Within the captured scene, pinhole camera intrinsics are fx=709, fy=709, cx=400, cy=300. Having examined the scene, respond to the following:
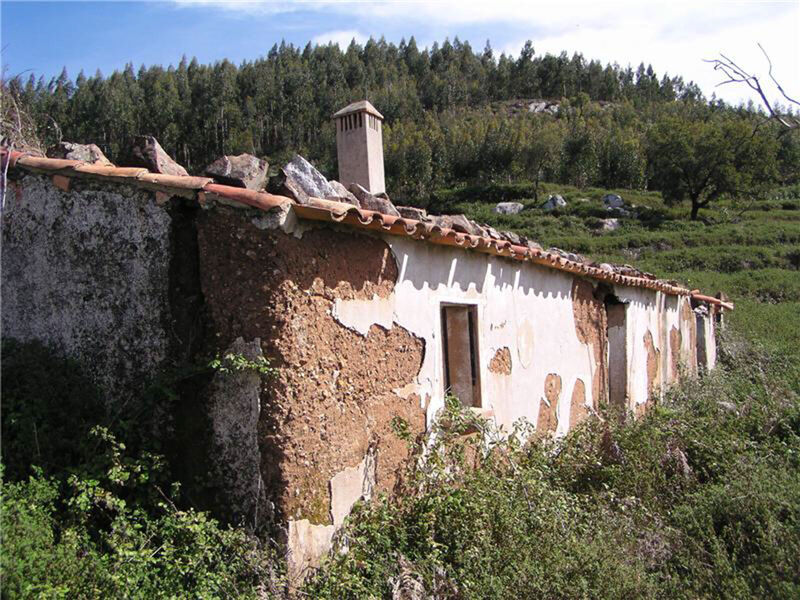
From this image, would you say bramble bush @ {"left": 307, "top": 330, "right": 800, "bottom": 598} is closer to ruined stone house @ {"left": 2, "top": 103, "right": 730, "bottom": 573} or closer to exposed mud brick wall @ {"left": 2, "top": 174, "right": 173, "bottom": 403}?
ruined stone house @ {"left": 2, "top": 103, "right": 730, "bottom": 573}

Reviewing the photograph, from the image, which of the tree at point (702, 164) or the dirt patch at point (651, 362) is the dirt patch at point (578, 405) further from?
the tree at point (702, 164)

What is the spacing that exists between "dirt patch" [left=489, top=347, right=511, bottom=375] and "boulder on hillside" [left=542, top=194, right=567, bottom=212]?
38187mm

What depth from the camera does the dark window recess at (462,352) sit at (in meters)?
6.08

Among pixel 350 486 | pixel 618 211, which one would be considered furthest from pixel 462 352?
pixel 618 211

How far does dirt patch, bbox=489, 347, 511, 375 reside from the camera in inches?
250

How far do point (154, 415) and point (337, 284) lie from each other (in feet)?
4.42

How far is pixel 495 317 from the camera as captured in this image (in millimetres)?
6457

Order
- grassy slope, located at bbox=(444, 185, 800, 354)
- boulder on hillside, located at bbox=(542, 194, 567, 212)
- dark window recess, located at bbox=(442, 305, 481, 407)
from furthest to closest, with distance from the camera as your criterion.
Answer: boulder on hillside, located at bbox=(542, 194, 567, 212)
grassy slope, located at bbox=(444, 185, 800, 354)
dark window recess, located at bbox=(442, 305, 481, 407)

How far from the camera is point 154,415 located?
422cm

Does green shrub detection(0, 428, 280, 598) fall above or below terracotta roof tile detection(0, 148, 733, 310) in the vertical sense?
below

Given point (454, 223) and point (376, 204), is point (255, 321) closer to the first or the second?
point (376, 204)

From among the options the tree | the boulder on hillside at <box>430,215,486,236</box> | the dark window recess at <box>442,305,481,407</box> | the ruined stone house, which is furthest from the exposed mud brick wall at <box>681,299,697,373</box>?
the tree

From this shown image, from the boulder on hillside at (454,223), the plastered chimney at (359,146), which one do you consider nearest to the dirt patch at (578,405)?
the boulder on hillside at (454,223)

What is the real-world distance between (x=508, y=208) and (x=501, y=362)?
38.9 meters
